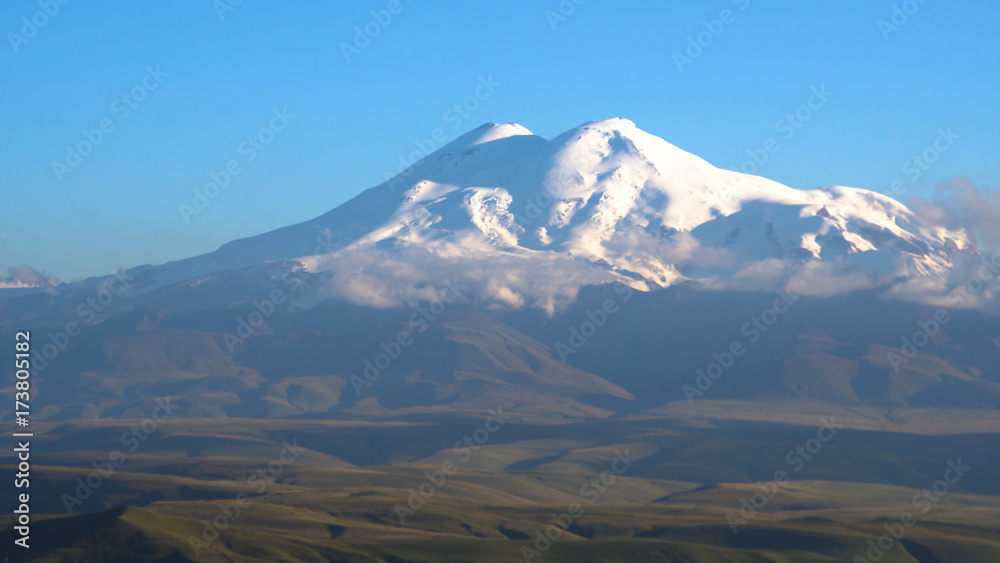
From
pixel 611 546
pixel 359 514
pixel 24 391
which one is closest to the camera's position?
pixel 24 391

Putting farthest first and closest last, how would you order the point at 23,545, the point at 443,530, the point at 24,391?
the point at 443,530 < the point at 23,545 < the point at 24,391

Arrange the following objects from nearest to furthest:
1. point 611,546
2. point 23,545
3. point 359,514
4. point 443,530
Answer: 1. point 23,545
2. point 611,546
3. point 443,530
4. point 359,514

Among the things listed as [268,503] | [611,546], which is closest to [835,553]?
[611,546]

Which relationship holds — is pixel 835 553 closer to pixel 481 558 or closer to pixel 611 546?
pixel 611 546

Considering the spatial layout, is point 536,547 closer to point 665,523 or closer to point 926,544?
point 665,523

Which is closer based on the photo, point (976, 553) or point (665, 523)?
point (976, 553)

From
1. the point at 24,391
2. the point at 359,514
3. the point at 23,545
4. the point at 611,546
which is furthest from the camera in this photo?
the point at 359,514

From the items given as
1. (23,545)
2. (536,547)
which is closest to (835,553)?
(536,547)

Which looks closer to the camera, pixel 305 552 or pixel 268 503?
pixel 305 552

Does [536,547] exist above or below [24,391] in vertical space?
below
